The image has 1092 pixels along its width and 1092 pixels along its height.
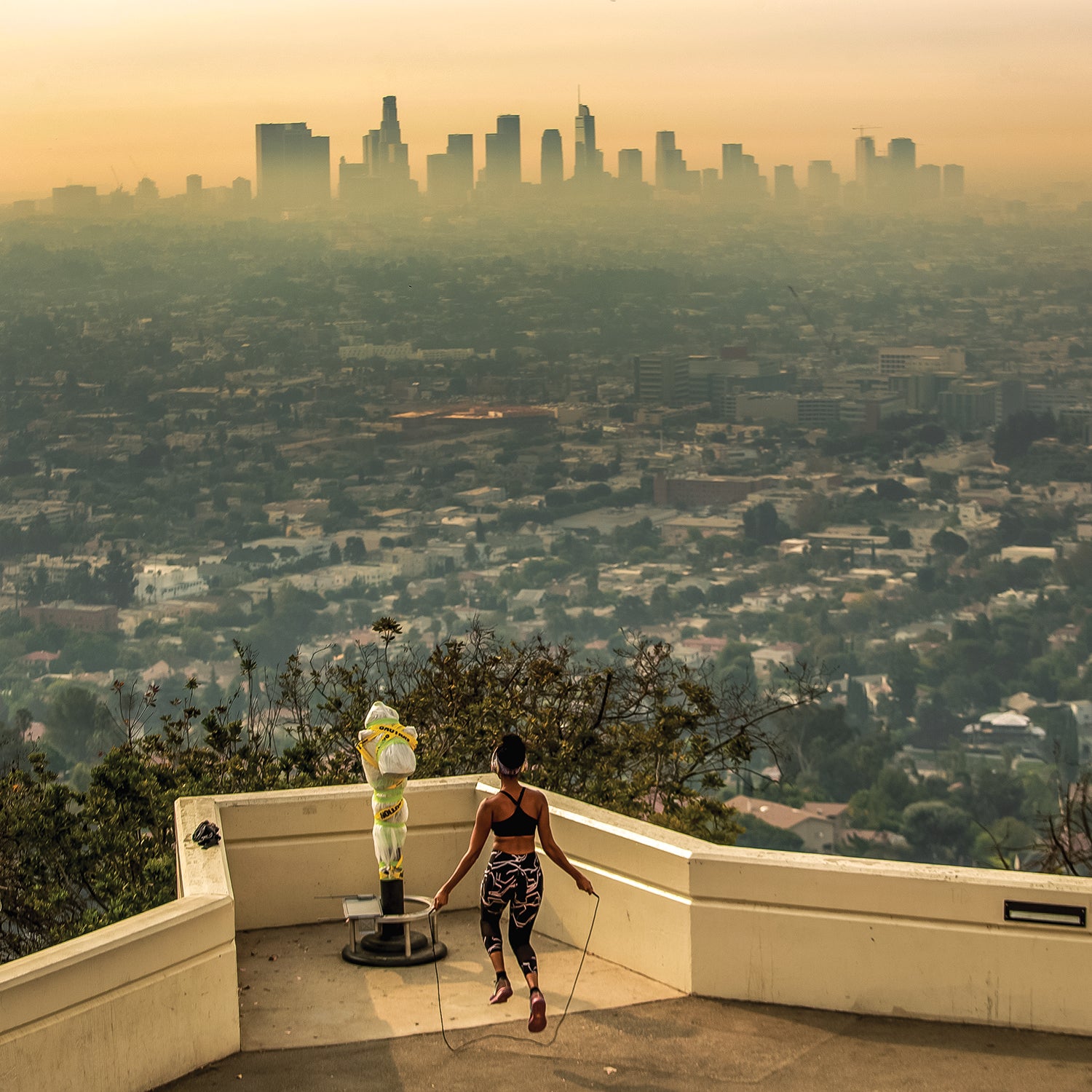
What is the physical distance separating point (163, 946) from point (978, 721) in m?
70.6

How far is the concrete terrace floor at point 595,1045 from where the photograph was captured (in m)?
5.29

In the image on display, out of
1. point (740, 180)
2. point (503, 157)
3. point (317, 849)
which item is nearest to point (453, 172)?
point (503, 157)

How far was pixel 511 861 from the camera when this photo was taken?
233 inches

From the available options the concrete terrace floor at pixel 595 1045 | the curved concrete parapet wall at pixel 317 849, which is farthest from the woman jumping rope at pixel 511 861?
the curved concrete parapet wall at pixel 317 849

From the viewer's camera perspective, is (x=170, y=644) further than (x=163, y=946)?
Yes

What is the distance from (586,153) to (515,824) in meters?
135

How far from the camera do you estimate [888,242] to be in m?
129

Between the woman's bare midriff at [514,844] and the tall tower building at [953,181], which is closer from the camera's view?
the woman's bare midriff at [514,844]

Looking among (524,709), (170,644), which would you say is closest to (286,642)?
(170,644)

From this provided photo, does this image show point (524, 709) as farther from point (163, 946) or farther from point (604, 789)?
point (163, 946)

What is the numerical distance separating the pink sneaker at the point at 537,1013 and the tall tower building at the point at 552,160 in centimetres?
13084

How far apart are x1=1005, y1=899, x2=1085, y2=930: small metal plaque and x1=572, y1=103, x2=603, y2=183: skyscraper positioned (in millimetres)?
131920

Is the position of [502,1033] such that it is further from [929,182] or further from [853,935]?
[929,182]

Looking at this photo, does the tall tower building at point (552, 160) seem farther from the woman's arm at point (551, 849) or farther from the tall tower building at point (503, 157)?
the woman's arm at point (551, 849)
